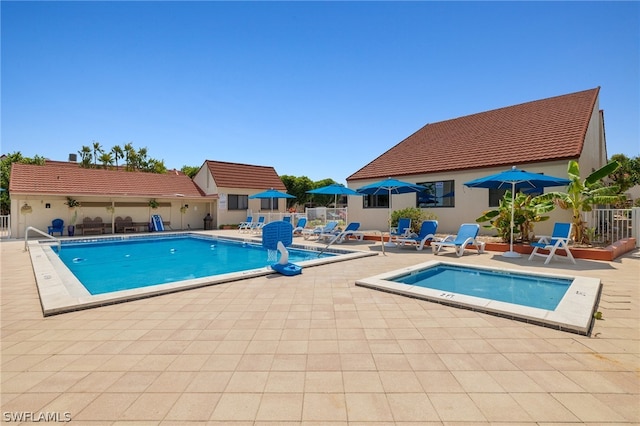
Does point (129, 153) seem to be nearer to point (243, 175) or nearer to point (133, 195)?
point (243, 175)

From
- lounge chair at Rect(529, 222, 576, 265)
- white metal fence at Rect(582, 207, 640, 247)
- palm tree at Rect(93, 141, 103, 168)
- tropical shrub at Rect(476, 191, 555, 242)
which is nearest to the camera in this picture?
lounge chair at Rect(529, 222, 576, 265)

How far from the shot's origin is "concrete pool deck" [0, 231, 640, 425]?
2340 mm

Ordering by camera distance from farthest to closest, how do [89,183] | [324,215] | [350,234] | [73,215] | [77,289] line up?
[89,183], [73,215], [324,215], [350,234], [77,289]

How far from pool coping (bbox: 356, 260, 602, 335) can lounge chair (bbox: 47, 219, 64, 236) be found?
19.4 m

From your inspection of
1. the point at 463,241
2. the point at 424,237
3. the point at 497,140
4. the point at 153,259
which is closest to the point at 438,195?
the point at 497,140

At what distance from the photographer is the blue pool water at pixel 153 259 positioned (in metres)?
8.47

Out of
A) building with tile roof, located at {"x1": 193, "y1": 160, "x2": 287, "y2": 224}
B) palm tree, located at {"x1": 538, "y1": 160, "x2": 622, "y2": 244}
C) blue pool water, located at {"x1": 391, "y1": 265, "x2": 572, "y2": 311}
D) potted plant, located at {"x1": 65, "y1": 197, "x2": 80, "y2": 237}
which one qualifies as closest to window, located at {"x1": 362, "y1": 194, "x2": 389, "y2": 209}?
building with tile roof, located at {"x1": 193, "y1": 160, "x2": 287, "y2": 224}

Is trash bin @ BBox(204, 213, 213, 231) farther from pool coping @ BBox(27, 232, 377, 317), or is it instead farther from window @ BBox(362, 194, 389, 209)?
pool coping @ BBox(27, 232, 377, 317)

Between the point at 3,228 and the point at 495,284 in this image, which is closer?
the point at 495,284

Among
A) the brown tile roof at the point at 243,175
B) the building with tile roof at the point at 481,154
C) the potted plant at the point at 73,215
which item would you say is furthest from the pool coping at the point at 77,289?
the brown tile roof at the point at 243,175

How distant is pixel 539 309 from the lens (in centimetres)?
446

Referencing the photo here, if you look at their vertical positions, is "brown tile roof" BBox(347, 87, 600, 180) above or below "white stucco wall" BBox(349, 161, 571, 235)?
above

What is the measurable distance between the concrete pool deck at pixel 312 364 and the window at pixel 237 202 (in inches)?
734

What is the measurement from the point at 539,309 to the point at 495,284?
2.44 metres
